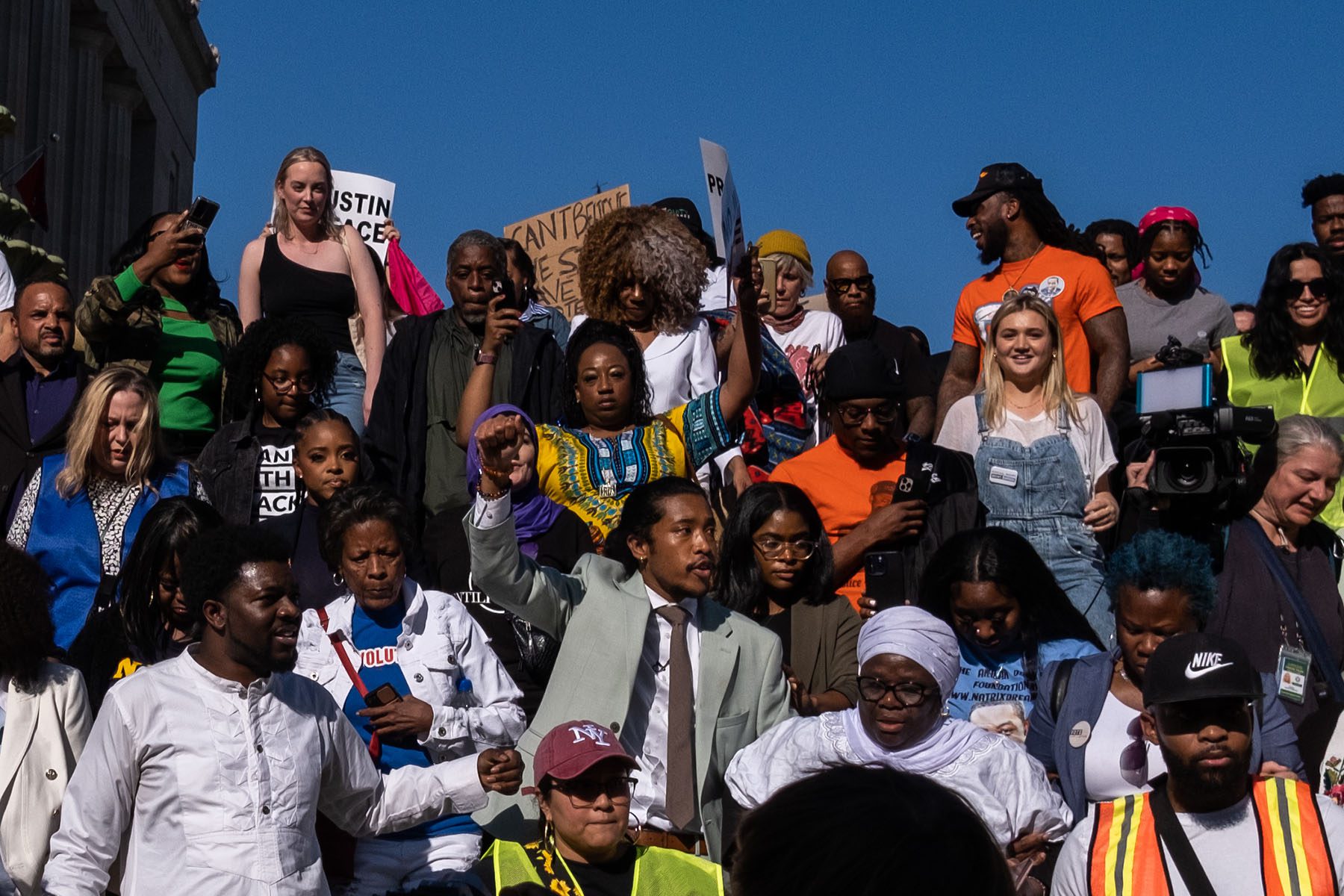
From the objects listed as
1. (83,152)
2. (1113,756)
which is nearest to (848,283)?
(1113,756)

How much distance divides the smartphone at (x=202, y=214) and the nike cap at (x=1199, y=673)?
5.83 m

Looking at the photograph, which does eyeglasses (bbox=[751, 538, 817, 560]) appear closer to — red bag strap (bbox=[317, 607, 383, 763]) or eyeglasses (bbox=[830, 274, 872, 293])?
red bag strap (bbox=[317, 607, 383, 763])

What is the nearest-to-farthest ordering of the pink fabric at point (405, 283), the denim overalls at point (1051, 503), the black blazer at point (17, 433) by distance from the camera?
the denim overalls at point (1051, 503) → the black blazer at point (17, 433) → the pink fabric at point (405, 283)

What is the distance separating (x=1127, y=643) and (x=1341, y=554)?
2.15 metres

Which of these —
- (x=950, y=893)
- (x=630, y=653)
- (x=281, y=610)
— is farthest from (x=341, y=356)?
(x=950, y=893)

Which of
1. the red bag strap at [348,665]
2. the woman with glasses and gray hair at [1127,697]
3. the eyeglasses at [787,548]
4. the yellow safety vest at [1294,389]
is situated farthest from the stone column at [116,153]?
the woman with glasses and gray hair at [1127,697]

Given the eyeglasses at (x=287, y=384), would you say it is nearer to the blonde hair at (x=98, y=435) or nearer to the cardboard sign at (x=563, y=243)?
the blonde hair at (x=98, y=435)

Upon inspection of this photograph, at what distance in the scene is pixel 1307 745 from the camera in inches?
282

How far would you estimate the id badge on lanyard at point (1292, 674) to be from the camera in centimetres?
661

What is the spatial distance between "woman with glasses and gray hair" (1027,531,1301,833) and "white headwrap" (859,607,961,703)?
1.38 feet

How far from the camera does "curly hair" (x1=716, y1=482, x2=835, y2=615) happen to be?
7.34 metres

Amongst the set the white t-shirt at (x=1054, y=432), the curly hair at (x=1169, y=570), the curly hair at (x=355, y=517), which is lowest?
the curly hair at (x=1169, y=570)

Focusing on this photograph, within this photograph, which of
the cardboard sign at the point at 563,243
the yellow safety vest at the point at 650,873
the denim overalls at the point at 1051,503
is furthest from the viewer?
the cardboard sign at the point at 563,243

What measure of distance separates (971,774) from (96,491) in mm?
3943
